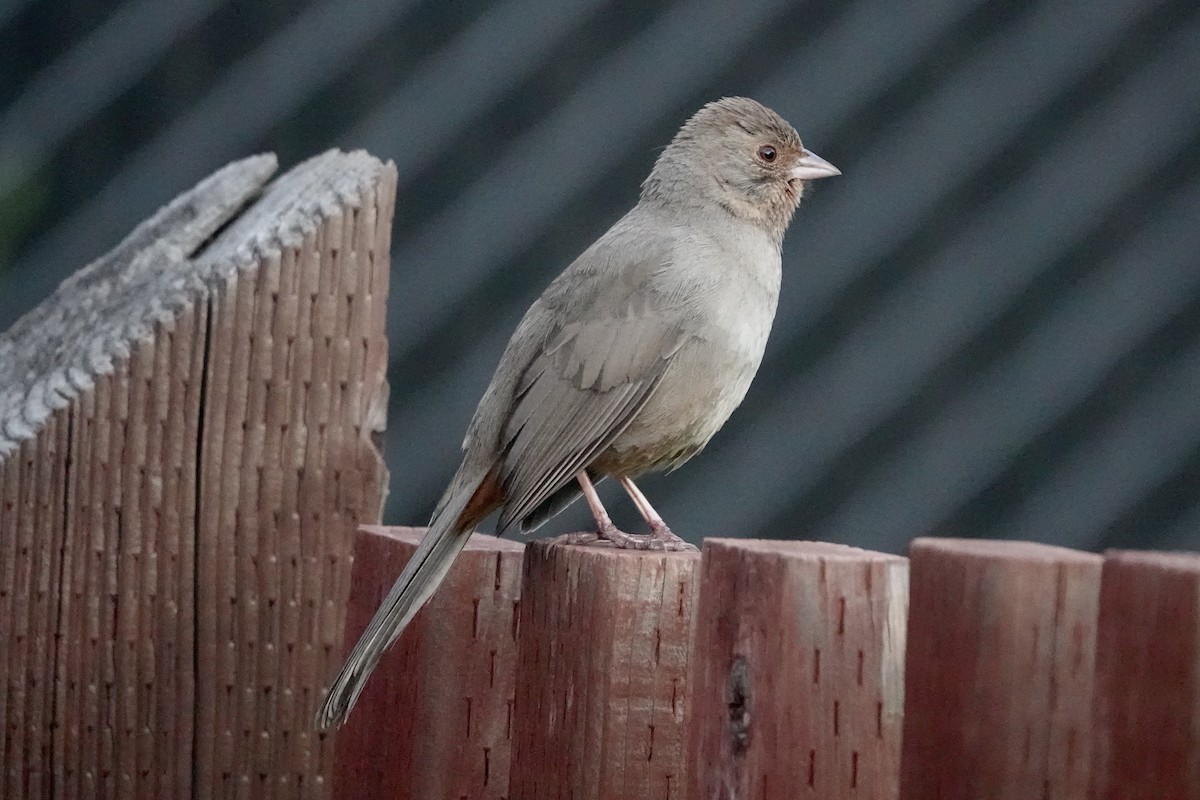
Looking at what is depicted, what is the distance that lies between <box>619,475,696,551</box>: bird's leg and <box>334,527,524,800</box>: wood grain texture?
0.54 m

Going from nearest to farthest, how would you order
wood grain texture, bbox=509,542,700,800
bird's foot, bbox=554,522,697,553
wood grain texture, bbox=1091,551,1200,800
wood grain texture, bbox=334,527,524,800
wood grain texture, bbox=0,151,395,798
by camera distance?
wood grain texture, bbox=1091,551,1200,800 → wood grain texture, bbox=509,542,700,800 → wood grain texture, bbox=334,527,524,800 → wood grain texture, bbox=0,151,395,798 → bird's foot, bbox=554,522,697,553

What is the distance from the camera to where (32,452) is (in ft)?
7.77

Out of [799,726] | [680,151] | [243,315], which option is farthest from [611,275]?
[799,726]

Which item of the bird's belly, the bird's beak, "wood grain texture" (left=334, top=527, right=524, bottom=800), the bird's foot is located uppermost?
the bird's beak

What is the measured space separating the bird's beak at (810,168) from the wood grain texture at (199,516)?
1.60 metres

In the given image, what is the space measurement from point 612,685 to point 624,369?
4.20 ft

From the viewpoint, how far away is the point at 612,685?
201 centimetres

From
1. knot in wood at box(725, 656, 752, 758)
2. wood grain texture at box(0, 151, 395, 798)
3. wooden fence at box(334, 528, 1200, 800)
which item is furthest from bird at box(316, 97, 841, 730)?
knot in wood at box(725, 656, 752, 758)

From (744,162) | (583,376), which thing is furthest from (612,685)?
(744,162)

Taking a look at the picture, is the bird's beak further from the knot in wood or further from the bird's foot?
the knot in wood

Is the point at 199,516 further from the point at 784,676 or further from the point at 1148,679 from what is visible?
the point at 1148,679

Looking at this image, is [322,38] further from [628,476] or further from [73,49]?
[628,476]

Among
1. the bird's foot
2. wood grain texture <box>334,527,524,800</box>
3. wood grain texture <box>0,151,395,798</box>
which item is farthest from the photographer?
the bird's foot

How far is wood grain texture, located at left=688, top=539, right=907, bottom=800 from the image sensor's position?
1.68m
